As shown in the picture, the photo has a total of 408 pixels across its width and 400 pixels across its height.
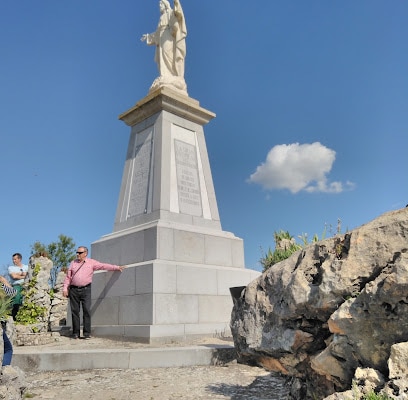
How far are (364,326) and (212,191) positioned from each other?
7.76 meters

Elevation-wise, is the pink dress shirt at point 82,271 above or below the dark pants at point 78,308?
above

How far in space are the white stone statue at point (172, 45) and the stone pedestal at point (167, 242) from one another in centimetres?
106

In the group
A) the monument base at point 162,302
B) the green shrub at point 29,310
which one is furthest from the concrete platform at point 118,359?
the green shrub at point 29,310

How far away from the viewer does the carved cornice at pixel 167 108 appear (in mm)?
9859

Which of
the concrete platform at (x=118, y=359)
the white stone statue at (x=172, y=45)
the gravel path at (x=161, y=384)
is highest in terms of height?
the white stone statue at (x=172, y=45)

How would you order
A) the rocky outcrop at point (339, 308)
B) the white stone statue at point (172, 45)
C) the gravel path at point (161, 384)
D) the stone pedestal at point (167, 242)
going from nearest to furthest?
1. the rocky outcrop at point (339, 308)
2. the gravel path at point (161, 384)
3. the stone pedestal at point (167, 242)
4. the white stone statue at point (172, 45)

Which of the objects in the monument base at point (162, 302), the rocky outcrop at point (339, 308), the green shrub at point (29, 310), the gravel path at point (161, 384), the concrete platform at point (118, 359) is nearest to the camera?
the rocky outcrop at point (339, 308)

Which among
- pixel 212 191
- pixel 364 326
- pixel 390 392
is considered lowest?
pixel 390 392

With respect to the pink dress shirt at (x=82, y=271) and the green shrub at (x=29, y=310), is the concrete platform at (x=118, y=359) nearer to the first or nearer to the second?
the pink dress shirt at (x=82, y=271)

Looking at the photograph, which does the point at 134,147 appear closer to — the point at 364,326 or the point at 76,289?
the point at 76,289

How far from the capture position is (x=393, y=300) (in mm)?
2420

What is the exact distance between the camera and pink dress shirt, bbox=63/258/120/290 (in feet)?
26.6

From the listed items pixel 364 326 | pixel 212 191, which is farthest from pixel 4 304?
pixel 212 191

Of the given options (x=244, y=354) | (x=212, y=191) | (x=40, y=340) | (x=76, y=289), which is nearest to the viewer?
(x=244, y=354)
